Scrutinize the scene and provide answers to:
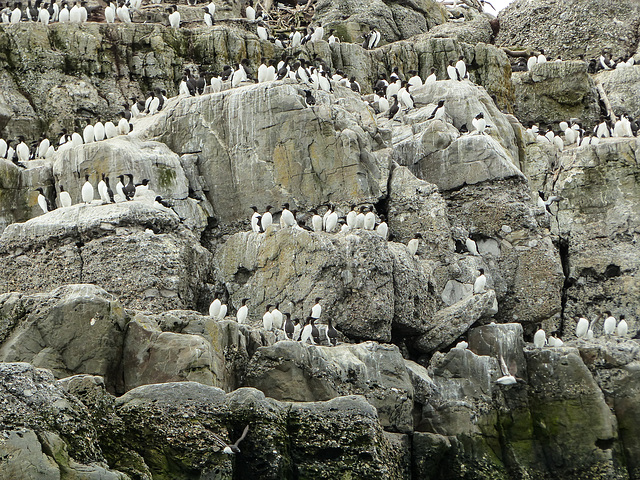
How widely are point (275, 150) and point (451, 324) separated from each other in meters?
5.14

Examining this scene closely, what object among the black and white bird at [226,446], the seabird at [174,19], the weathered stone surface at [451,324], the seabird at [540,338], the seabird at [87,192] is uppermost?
the seabird at [174,19]

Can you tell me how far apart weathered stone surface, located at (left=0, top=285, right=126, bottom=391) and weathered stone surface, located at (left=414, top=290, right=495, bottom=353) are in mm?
7128

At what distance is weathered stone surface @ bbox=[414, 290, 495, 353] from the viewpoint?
19656 millimetres

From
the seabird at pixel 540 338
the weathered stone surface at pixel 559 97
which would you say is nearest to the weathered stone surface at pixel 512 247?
the seabird at pixel 540 338

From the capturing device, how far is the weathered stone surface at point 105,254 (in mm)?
17375

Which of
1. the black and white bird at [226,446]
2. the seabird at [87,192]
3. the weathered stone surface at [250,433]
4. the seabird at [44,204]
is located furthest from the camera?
the seabird at [44,204]

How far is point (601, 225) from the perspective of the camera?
2356 cm

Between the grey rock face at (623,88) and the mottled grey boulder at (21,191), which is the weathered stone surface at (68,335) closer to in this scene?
the mottled grey boulder at (21,191)

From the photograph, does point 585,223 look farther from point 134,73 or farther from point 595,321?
point 134,73

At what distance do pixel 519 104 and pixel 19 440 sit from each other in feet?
74.9

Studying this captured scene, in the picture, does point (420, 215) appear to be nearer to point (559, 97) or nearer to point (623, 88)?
point (559, 97)

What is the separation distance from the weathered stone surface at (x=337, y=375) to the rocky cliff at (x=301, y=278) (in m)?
0.04

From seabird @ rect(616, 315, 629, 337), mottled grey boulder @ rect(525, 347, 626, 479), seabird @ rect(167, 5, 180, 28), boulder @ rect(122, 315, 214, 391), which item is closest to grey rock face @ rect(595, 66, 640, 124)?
seabird @ rect(616, 315, 629, 337)

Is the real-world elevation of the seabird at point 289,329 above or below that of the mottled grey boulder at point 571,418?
above
